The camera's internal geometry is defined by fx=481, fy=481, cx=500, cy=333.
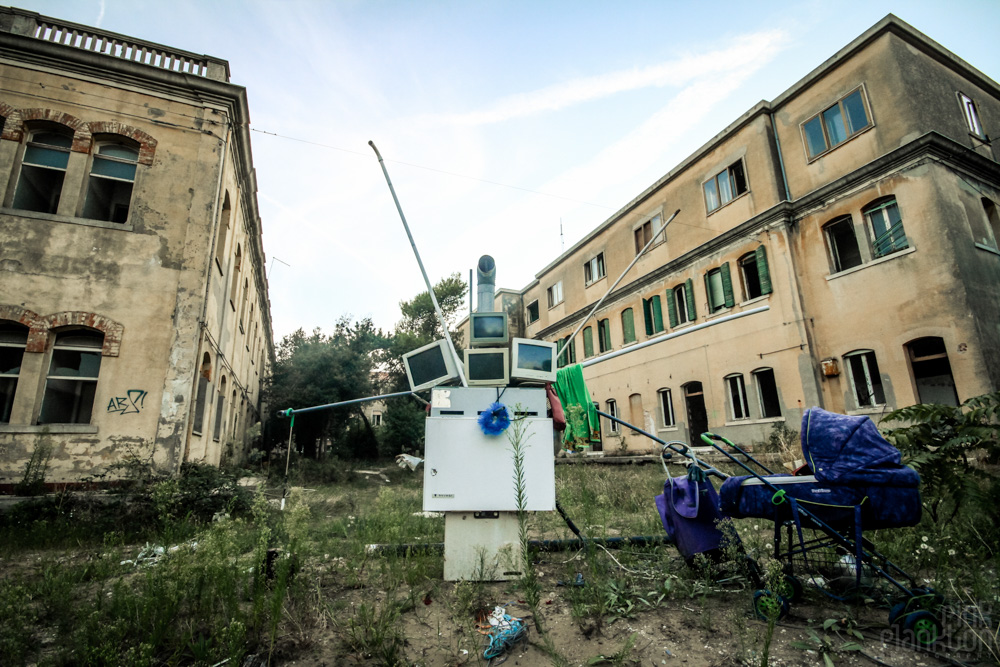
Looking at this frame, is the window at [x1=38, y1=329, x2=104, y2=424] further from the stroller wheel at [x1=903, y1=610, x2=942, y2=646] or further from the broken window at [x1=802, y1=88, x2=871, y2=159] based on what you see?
the broken window at [x1=802, y1=88, x2=871, y2=159]

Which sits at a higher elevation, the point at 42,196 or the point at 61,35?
the point at 61,35

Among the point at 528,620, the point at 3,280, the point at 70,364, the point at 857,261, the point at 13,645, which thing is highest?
the point at 857,261

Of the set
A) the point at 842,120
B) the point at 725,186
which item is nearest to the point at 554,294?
the point at 725,186

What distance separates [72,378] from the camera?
8250 mm

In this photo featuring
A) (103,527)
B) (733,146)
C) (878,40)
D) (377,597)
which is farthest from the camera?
(733,146)

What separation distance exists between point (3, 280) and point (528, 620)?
34.1 feet

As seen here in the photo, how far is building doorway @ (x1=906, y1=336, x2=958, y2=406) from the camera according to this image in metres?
10.4

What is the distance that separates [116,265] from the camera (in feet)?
28.9

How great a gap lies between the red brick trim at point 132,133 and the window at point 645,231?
15.4 meters

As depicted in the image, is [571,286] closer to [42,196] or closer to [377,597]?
[42,196]

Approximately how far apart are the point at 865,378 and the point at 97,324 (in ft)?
53.1

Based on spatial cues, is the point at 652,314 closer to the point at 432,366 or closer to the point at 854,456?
the point at 432,366

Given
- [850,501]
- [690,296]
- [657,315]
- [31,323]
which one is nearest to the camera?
[850,501]

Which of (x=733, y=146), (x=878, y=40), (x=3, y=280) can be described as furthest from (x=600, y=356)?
(x=3, y=280)
